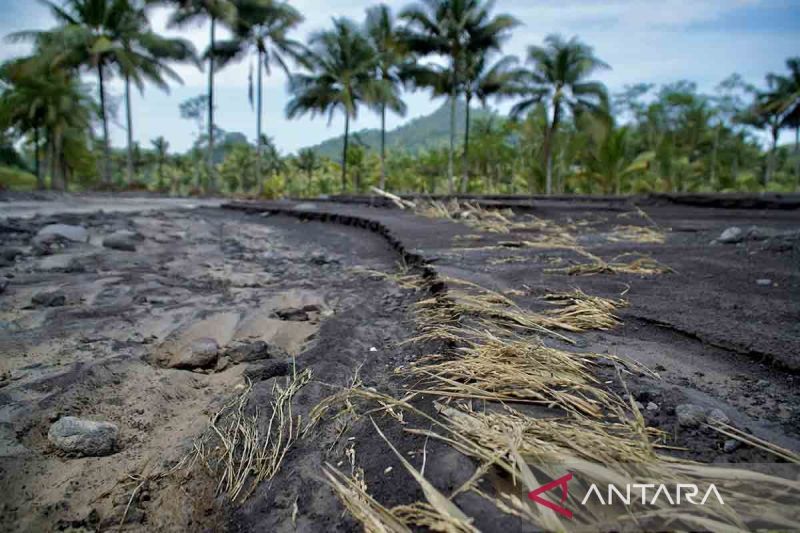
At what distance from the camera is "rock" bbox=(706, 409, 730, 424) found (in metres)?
1.08

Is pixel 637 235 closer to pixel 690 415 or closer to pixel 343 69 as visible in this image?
pixel 690 415

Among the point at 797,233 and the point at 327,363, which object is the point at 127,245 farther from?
the point at 797,233

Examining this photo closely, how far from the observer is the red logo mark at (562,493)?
81 centimetres

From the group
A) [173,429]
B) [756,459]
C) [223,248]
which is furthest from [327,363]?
[223,248]

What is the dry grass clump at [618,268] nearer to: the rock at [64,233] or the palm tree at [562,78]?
the rock at [64,233]

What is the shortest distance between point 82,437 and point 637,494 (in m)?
1.45

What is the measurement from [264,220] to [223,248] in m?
3.99

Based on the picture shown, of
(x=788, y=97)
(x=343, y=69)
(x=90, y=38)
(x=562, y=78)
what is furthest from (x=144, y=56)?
(x=788, y=97)

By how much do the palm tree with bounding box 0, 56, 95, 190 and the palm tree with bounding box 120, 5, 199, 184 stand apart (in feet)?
10.4

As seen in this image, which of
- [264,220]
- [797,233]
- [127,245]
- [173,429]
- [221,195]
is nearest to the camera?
[173,429]

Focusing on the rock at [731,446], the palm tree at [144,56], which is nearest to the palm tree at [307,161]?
the palm tree at [144,56]

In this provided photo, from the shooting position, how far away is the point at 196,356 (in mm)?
1839

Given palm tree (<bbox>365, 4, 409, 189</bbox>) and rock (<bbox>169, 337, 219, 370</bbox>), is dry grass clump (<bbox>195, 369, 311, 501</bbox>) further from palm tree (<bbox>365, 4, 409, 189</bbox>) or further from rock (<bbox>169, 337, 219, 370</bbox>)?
palm tree (<bbox>365, 4, 409, 189</bbox>)

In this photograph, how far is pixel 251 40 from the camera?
21.4 m
